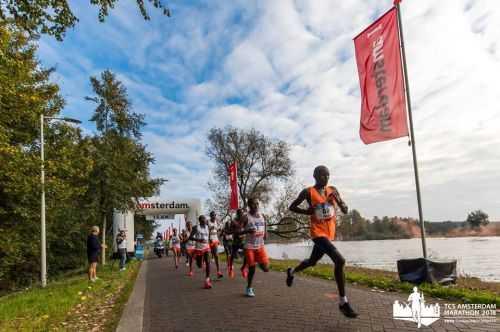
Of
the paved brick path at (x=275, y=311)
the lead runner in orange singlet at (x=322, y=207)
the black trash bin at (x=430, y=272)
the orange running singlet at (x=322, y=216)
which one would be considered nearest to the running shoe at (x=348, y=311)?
the paved brick path at (x=275, y=311)

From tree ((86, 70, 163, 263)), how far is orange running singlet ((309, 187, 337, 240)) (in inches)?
654

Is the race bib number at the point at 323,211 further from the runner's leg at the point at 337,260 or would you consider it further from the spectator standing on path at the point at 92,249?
the spectator standing on path at the point at 92,249

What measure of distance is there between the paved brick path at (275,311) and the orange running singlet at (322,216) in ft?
3.77

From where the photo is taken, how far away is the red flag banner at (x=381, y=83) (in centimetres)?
922

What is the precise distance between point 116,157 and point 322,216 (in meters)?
17.2

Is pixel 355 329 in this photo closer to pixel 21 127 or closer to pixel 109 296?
pixel 109 296

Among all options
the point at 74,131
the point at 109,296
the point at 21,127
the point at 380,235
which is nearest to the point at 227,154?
the point at 74,131

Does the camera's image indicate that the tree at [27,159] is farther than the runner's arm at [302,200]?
Yes

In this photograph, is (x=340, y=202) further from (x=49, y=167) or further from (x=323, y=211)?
(x=49, y=167)

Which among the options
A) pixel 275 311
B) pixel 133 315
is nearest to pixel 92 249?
pixel 133 315

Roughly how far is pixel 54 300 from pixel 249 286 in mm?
4557

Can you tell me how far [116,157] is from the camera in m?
20.7

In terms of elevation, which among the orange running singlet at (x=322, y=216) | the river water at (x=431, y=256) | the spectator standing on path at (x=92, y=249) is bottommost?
the river water at (x=431, y=256)

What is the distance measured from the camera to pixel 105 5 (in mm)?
7246
